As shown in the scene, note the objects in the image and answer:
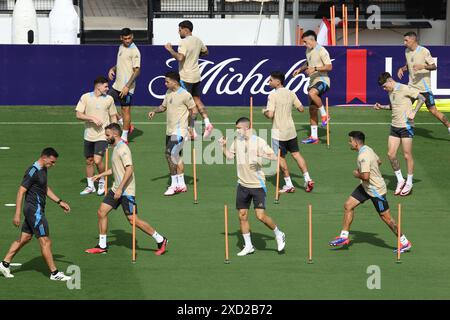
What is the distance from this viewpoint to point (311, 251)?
20453mm

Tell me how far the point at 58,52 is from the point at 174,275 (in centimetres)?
1288

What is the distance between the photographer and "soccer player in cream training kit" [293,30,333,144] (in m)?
26.8

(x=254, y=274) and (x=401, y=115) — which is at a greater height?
(x=401, y=115)

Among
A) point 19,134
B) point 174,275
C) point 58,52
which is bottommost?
point 174,275

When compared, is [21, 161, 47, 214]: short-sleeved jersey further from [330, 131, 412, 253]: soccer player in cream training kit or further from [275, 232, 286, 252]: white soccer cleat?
[330, 131, 412, 253]: soccer player in cream training kit

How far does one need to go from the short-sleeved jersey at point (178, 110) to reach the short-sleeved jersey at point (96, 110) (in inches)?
44.4

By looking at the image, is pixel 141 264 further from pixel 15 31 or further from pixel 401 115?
pixel 15 31

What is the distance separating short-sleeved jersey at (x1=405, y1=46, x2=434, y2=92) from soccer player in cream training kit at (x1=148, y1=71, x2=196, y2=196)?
18.7ft

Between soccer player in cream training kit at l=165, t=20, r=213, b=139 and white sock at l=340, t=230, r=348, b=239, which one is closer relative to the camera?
white sock at l=340, t=230, r=348, b=239

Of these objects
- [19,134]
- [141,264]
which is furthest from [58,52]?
[141,264]

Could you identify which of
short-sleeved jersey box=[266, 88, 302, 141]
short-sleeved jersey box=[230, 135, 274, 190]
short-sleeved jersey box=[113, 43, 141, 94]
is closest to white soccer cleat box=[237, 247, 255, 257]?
short-sleeved jersey box=[230, 135, 274, 190]

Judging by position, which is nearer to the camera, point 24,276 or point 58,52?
point 24,276

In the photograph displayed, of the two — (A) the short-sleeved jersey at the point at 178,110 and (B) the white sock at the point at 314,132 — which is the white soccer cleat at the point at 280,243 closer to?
(A) the short-sleeved jersey at the point at 178,110

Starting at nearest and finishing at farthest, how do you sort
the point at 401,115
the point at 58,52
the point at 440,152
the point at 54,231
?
the point at 54,231
the point at 401,115
the point at 440,152
the point at 58,52
